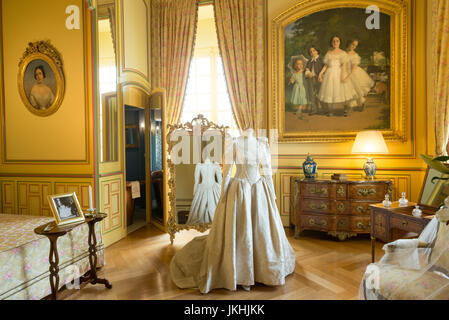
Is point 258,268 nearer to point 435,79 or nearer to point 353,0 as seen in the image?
point 435,79

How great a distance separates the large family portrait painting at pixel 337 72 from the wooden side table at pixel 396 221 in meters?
1.69

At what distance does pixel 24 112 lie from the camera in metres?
4.16

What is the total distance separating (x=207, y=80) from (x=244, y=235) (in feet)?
11.8

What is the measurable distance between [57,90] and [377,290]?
435cm

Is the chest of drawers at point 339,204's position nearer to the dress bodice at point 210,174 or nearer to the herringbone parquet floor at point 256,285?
the herringbone parquet floor at point 256,285

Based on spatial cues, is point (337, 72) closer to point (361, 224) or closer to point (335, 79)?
point (335, 79)

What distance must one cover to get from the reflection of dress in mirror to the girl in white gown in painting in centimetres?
130

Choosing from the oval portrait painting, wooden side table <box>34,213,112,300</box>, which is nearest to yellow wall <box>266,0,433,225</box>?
wooden side table <box>34,213,112,300</box>

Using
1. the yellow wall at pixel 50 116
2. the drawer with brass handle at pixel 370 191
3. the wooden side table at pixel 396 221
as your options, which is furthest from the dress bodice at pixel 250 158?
the yellow wall at pixel 50 116

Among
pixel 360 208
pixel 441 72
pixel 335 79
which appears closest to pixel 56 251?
pixel 360 208

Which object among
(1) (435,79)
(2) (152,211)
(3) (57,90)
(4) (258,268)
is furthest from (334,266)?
(3) (57,90)

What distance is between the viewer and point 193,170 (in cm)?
417

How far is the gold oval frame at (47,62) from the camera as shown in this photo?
3.92 m

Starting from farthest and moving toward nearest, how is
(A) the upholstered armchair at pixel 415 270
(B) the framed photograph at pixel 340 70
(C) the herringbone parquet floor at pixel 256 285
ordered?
(B) the framed photograph at pixel 340 70 < (C) the herringbone parquet floor at pixel 256 285 < (A) the upholstered armchair at pixel 415 270
